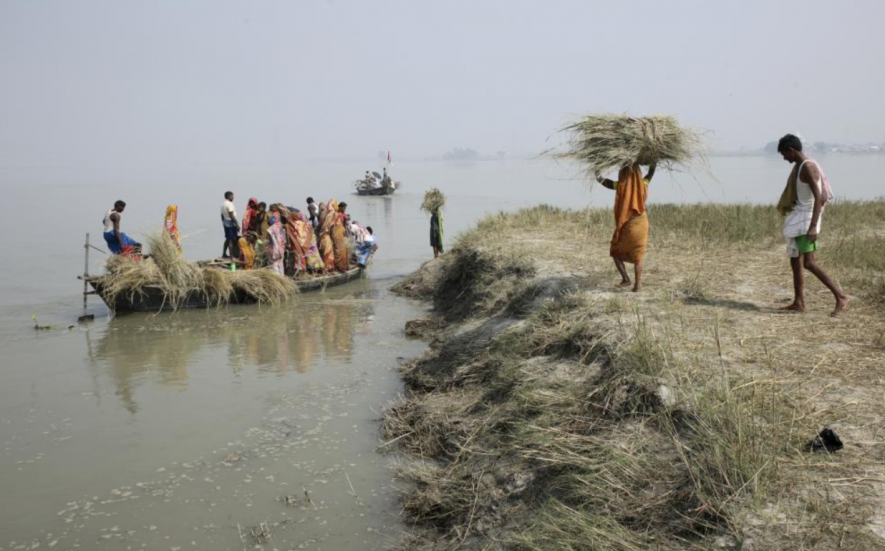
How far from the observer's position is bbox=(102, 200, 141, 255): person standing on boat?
10.9m

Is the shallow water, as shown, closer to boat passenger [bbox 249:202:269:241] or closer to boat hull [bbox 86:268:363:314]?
boat hull [bbox 86:268:363:314]

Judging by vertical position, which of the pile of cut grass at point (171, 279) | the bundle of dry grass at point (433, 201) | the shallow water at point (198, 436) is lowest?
the shallow water at point (198, 436)

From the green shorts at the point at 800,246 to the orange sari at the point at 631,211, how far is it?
4.02 ft

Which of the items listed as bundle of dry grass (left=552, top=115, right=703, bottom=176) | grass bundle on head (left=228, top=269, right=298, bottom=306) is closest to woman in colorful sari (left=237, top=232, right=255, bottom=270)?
grass bundle on head (left=228, top=269, right=298, bottom=306)

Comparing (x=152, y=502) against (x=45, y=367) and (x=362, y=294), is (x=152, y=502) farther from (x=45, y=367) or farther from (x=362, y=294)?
(x=362, y=294)

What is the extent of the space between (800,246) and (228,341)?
702 cm

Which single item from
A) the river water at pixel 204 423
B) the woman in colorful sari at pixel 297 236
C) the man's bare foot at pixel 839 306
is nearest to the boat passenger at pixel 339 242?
the woman in colorful sari at pixel 297 236

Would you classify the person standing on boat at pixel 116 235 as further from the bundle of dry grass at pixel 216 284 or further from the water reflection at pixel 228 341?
the bundle of dry grass at pixel 216 284

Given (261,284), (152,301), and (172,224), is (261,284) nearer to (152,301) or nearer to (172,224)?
(152,301)

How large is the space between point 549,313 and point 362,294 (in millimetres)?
7194

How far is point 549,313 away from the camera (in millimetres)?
6180

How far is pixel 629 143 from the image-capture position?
632 centimetres

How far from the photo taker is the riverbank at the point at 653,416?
3.03 m

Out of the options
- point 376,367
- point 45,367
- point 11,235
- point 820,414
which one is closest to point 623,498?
point 820,414
